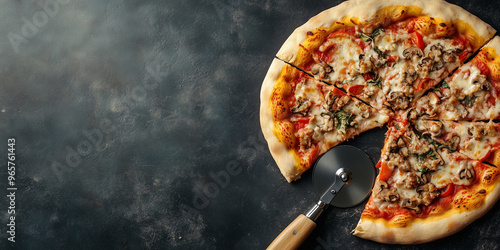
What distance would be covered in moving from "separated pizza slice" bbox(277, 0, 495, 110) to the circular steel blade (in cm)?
65

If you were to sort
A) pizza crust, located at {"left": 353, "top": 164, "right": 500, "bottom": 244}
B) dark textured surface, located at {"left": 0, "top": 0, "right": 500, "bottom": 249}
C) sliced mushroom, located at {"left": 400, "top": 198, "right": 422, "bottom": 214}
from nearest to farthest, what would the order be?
pizza crust, located at {"left": 353, "top": 164, "right": 500, "bottom": 244}, sliced mushroom, located at {"left": 400, "top": 198, "right": 422, "bottom": 214}, dark textured surface, located at {"left": 0, "top": 0, "right": 500, "bottom": 249}

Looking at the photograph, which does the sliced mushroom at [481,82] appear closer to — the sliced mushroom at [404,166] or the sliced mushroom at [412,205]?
the sliced mushroom at [404,166]

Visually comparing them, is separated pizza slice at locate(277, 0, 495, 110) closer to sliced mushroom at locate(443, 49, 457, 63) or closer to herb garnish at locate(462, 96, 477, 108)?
sliced mushroom at locate(443, 49, 457, 63)

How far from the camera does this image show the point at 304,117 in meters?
5.26

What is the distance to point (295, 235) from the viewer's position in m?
5.06

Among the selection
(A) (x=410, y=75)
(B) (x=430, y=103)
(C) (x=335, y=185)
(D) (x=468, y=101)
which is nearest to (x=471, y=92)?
(D) (x=468, y=101)

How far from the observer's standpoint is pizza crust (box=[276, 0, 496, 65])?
5.04 metres

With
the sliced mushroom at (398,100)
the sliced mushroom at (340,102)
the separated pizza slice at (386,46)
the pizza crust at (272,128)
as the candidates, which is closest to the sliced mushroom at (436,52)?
the separated pizza slice at (386,46)

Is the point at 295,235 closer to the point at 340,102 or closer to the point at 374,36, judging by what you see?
the point at 340,102

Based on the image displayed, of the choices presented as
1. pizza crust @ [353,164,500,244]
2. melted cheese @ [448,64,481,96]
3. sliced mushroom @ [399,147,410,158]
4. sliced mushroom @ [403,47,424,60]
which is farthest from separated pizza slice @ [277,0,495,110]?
pizza crust @ [353,164,500,244]

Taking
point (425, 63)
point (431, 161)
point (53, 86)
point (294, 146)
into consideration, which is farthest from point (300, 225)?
point (53, 86)

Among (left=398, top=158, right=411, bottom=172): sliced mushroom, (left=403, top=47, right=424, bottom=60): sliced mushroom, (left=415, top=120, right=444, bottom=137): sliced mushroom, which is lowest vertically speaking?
→ (left=398, top=158, right=411, bottom=172): sliced mushroom

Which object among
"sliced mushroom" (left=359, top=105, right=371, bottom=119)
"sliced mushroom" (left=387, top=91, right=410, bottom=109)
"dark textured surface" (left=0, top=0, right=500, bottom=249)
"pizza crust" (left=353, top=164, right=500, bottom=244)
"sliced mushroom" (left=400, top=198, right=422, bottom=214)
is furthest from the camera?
"dark textured surface" (left=0, top=0, right=500, bottom=249)

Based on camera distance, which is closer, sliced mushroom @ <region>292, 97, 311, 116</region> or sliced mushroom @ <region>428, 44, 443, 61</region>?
sliced mushroom @ <region>428, 44, 443, 61</region>
